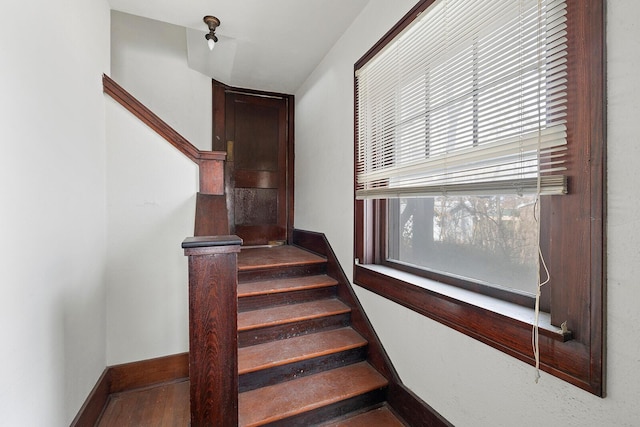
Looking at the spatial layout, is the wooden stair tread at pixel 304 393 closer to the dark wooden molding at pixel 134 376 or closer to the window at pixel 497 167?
the window at pixel 497 167

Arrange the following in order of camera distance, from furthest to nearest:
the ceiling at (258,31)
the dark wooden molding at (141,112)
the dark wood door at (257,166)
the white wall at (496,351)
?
1. the dark wood door at (257,166)
2. the ceiling at (258,31)
3. the dark wooden molding at (141,112)
4. the white wall at (496,351)

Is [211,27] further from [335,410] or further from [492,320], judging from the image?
[335,410]

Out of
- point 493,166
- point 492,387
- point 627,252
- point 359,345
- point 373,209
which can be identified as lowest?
point 359,345

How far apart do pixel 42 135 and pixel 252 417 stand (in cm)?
157

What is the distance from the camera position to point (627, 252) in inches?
28.8

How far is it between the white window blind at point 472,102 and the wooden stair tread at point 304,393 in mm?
1140

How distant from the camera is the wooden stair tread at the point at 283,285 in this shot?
78.5 inches

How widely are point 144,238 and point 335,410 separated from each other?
1607mm

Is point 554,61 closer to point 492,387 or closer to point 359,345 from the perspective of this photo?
point 492,387

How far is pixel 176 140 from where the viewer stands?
189cm

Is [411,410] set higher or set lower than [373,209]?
lower

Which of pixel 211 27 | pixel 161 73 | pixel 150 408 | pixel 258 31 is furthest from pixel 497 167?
pixel 161 73

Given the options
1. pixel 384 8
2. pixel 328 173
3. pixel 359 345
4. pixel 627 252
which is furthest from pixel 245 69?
pixel 627 252

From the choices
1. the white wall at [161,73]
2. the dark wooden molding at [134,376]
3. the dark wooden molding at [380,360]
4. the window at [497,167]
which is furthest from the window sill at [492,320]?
the white wall at [161,73]
